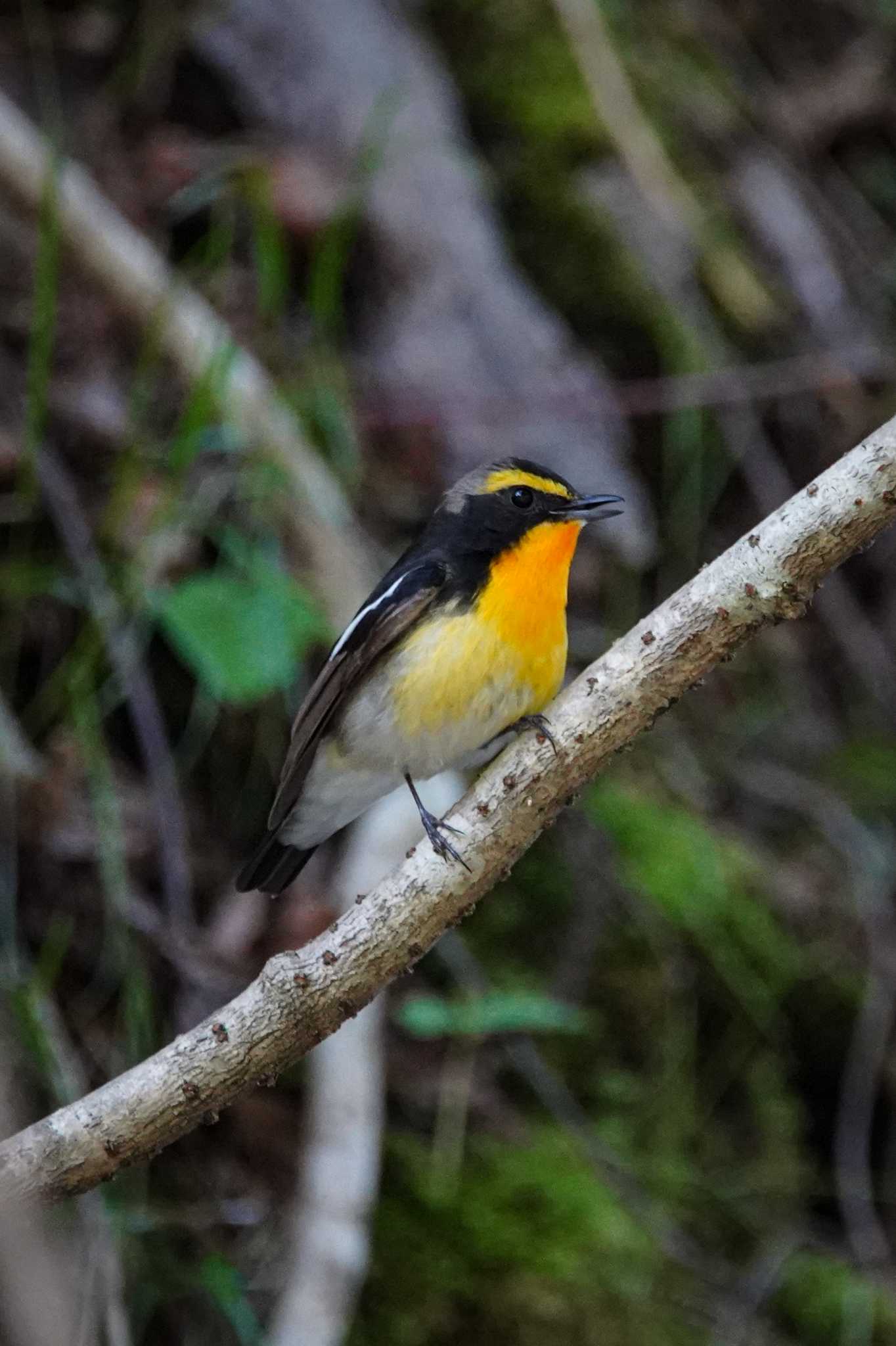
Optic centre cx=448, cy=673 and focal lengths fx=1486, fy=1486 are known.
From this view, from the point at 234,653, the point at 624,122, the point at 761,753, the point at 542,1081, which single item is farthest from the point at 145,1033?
the point at 624,122

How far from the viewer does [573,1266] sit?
386 centimetres

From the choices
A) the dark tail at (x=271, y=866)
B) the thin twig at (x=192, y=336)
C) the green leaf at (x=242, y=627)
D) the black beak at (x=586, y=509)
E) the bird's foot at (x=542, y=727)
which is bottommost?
the bird's foot at (x=542, y=727)

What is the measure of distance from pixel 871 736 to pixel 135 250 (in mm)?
3299

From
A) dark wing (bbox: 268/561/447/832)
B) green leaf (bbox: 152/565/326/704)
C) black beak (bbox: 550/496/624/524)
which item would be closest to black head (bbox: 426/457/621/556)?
black beak (bbox: 550/496/624/524)

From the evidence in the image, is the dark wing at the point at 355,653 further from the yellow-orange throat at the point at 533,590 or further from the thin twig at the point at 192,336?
the thin twig at the point at 192,336

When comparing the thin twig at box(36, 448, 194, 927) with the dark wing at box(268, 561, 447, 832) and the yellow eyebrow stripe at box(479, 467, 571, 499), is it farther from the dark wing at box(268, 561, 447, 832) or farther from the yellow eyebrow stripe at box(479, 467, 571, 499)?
the yellow eyebrow stripe at box(479, 467, 571, 499)

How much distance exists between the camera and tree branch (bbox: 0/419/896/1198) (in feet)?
6.91

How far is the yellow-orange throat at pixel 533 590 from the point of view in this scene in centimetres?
319

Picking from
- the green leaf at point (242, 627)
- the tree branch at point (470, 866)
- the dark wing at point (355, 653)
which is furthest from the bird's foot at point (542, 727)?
the green leaf at point (242, 627)

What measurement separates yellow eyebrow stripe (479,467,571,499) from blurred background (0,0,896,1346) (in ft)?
2.42

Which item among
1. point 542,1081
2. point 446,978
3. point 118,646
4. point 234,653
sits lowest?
point 542,1081

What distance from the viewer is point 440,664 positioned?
127 inches

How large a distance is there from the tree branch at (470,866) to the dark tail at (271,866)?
1170 mm

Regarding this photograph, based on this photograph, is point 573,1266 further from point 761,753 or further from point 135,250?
point 135,250
